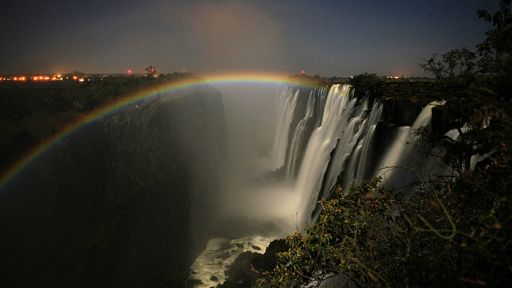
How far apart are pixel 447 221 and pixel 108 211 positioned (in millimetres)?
30870

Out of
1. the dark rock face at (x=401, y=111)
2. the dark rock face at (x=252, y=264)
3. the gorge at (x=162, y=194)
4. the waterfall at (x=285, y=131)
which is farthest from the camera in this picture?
the waterfall at (x=285, y=131)

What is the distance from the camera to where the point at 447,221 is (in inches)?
216

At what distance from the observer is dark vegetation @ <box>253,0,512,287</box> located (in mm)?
4062

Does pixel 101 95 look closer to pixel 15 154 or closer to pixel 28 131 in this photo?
pixel 28 131

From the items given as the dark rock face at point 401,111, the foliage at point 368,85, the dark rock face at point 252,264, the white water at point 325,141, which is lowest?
the dark rock face at point 252,264

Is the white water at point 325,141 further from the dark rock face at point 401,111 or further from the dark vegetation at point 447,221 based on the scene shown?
the dark vegetation at point 447,221

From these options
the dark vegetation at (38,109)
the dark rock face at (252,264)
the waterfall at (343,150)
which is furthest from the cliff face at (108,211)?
the waterfall at (343,150)

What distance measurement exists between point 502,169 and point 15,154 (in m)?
33.1

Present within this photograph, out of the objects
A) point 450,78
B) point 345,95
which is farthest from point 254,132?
point 450,78

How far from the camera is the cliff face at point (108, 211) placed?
83.6 feet

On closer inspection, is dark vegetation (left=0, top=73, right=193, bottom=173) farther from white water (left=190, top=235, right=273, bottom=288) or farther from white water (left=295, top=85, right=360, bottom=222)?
white water (left=295, top=85, right=360, bottom=222)

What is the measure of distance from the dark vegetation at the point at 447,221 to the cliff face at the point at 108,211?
86.0ft

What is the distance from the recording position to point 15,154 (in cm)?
2628

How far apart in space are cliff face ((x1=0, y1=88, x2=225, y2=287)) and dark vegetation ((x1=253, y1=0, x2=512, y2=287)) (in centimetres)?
2622
